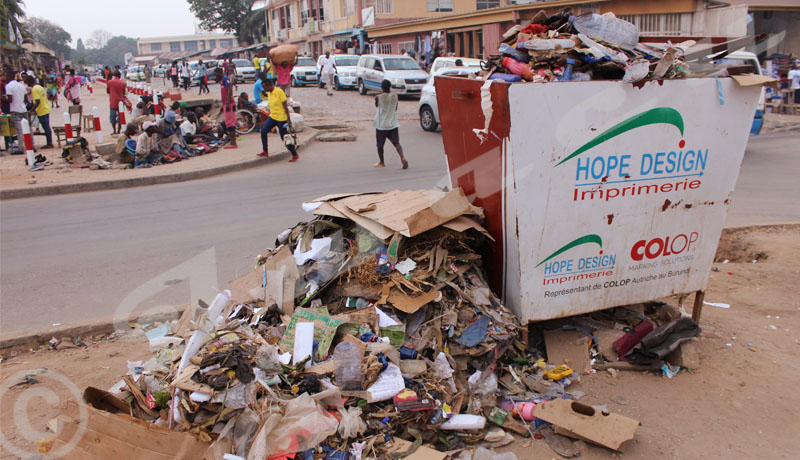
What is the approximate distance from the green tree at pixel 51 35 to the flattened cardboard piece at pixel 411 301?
14388 cm

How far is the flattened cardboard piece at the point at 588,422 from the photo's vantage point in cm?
308

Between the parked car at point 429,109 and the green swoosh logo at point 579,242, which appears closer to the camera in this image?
the green swoosh logo at point 579,242

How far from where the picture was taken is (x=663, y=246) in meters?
4.05

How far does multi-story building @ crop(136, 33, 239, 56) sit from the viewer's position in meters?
123

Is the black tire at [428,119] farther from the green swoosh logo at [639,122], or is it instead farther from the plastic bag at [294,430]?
the plastic bag at [294,430]

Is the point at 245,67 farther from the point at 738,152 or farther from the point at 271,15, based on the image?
the point at 738,152

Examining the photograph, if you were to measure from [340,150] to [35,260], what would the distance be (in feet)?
27.2

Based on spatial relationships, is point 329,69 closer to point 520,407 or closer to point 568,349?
point 568,349

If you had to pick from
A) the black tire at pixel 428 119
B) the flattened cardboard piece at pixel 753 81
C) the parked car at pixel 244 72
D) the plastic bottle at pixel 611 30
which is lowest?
the black tire at pixel 428 119

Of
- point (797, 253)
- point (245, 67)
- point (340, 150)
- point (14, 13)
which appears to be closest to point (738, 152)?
point (797, 253)

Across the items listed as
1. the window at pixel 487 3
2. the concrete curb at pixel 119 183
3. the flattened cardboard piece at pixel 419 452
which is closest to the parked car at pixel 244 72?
the window at pixel 487 3

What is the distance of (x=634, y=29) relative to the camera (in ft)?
13.5

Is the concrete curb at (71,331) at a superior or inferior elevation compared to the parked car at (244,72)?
inferior

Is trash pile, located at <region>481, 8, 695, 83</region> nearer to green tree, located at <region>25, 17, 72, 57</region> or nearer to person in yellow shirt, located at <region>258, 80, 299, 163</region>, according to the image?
person in yellow shirt, located at <region>258, 80, 299, 163</region>
